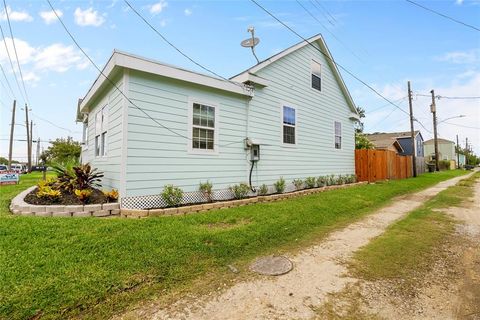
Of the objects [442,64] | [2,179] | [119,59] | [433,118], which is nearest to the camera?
[119,59]

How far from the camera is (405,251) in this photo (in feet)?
13.6

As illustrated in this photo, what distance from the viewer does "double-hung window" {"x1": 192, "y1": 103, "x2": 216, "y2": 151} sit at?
7055 mm

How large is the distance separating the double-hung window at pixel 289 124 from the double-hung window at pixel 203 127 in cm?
348

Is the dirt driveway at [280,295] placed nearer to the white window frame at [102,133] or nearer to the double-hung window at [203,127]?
the double-hung window at [203,127]

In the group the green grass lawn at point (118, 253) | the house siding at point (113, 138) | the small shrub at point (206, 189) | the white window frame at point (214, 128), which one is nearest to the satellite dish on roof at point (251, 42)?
the white window frame at point (214, 128)

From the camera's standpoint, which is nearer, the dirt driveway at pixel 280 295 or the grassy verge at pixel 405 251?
the dirt driveway at pixel 280 295

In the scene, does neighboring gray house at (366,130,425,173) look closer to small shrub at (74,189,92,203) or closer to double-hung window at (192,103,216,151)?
double-hung window at (192,103,216,151)

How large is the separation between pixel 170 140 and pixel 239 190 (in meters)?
2.69

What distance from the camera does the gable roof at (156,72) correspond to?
575 centimetres

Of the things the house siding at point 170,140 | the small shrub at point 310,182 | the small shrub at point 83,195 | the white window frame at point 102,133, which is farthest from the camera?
the small shrub at point 310,182

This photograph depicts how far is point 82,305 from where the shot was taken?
2516 millimetres

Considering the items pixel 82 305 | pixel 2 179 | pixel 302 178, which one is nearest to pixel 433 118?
pixel 302 178

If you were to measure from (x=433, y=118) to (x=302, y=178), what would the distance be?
24.2m

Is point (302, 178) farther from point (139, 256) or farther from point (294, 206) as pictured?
point (139, 256)
